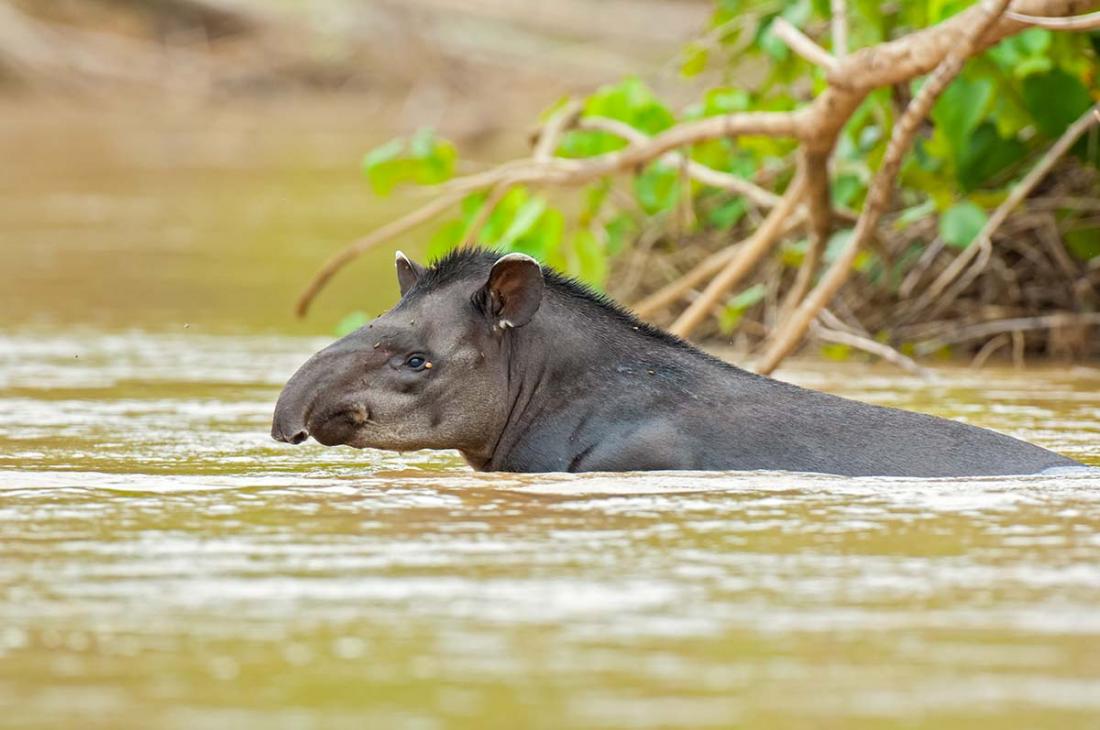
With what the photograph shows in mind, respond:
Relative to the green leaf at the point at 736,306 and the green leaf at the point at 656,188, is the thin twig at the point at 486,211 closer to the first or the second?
the green leaf at the point at 656,188

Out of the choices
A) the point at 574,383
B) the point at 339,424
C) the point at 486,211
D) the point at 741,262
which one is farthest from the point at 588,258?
the point at 339,424

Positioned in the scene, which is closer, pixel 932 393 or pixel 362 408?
pixel 362 408

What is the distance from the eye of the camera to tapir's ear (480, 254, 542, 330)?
510 centimetres

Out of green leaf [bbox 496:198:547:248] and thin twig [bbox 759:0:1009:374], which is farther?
green leaf [bbox 496:198:547:248]

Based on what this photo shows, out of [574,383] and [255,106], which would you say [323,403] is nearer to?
[574,383]

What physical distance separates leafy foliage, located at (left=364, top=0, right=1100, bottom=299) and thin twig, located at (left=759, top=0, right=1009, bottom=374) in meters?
0.49

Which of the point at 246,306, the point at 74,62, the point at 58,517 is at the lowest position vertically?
the point at 58,517

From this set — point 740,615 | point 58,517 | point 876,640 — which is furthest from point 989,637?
point 58,517

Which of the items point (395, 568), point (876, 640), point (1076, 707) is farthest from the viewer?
point (395, 568)

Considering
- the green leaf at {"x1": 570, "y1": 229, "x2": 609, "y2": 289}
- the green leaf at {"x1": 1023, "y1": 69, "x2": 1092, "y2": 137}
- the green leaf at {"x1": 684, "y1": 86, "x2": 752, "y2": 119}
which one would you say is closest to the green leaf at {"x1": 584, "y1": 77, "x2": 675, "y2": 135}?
the green leaf at {"x1": 684, "y1": 86, "x2": 752, "y2": 119}

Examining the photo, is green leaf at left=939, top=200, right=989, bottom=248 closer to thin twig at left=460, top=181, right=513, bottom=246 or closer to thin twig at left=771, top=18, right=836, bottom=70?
thin twig at left=771, top=18, right=836, bottom=70

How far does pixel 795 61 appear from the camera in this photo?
27.4ft

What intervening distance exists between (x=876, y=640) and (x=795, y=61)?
5593mm

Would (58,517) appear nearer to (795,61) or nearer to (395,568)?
(395,568)
